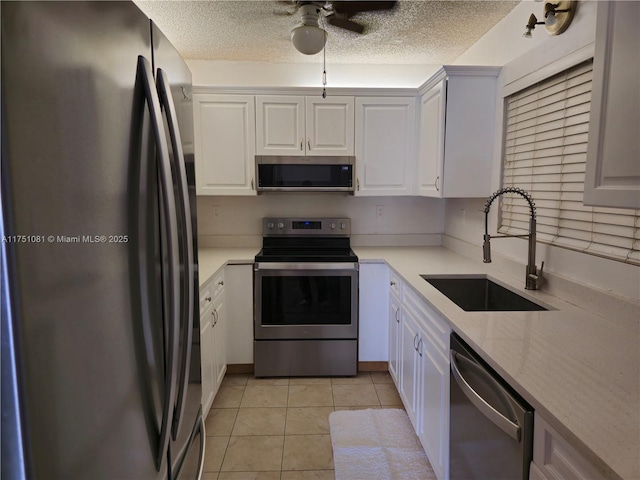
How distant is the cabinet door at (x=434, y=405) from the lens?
5.18 ft

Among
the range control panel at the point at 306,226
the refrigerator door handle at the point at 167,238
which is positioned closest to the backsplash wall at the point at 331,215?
the range control panel at the point at 306,226

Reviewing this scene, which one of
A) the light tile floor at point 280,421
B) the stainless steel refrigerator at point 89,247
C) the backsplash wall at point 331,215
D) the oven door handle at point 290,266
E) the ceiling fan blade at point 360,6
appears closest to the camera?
the stainless steel refrigerator at point 89,247

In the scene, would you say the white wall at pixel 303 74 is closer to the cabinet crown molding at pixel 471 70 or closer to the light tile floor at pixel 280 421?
the cabinet crown molding at pixel 471 70

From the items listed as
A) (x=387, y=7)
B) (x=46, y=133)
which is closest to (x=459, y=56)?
(x=387, y=7)

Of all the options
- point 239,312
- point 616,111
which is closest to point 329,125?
point 239,312

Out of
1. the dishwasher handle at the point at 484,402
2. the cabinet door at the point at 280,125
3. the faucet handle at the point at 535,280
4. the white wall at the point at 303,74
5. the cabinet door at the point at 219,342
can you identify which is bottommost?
the cabinet door at the point at 219,342

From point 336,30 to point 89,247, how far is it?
2.32 metres

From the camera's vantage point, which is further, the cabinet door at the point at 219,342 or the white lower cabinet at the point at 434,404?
the cabinet door at the point at 219,342

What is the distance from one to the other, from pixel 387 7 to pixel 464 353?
6.16 ft

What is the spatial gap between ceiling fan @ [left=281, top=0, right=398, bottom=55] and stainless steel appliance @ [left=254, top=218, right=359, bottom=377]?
140cm

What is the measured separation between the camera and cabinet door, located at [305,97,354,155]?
294 centimetres

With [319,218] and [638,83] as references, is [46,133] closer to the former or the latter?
[638,83]

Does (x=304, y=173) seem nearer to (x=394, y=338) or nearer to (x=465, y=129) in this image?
(x=465, y=129)

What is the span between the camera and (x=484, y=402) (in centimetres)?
118
